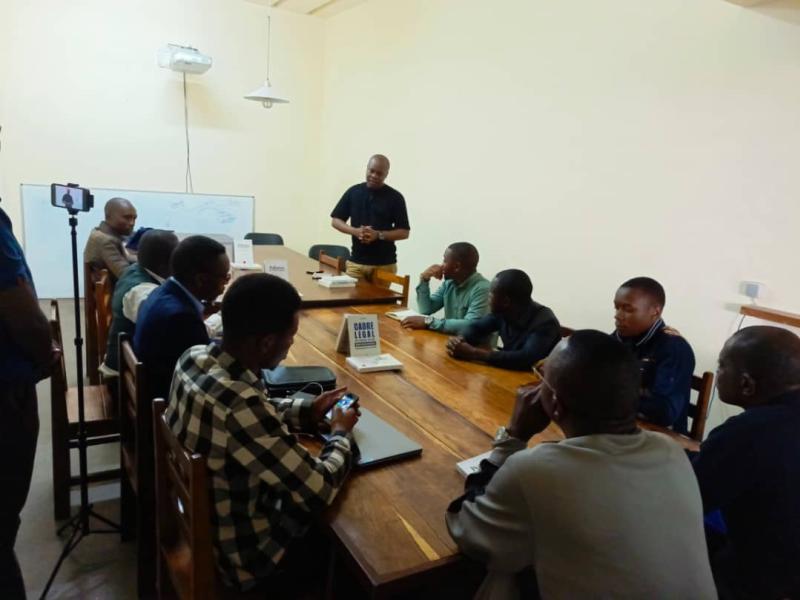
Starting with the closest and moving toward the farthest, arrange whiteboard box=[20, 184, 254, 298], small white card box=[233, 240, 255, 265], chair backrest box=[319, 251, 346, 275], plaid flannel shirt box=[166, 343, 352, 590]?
plaid flannel shirt box=[166, 343, 352, 590] → small white card box=[233, 240, 255, 265] → chair backrest box=[319, 251, 346, 275] → whiteboard box=[20, 184, 254, 298]

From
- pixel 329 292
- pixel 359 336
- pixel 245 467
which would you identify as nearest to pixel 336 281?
pixel 329 292

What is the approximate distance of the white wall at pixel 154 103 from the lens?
523 cm

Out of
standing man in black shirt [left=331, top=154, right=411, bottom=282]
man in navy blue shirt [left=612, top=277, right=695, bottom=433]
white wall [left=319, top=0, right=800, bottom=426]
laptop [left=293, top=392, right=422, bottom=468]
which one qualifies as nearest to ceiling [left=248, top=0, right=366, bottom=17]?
→ white wall [left=319, top=0, right=800, bottom=426]

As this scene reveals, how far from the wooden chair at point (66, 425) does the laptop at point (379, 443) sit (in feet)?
3.83

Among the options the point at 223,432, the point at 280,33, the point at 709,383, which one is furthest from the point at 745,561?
the point at 280,33

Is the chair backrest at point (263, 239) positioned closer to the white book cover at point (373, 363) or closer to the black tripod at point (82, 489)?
the black tripod at point (82, 489)

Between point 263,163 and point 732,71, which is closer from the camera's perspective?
point 732,71

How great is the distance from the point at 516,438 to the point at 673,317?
88.0 inches

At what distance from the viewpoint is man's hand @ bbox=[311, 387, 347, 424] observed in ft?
4.99

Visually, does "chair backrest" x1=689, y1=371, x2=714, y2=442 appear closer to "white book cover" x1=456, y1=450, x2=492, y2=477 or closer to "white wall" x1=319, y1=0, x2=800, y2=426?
"white book cover" x1=456, y1=450, x2=492, y2=477

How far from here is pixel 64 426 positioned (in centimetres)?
207

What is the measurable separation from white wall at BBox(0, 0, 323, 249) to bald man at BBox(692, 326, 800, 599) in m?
5.91

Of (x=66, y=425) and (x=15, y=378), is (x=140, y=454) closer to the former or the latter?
(x=15, y=378)

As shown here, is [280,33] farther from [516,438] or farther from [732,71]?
[516,438]
